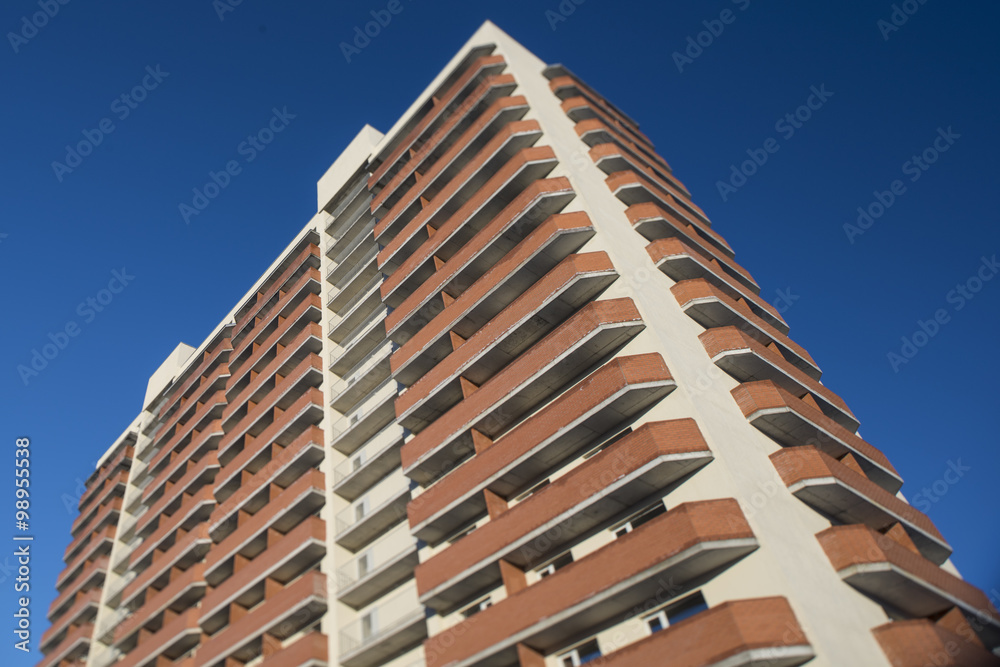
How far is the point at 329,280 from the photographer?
131 ft

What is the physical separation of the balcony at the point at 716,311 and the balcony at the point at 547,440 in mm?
4666

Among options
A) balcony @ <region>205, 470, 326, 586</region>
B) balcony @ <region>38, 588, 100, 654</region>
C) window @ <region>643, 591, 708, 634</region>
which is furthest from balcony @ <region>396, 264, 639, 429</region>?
balcony @ <region>38, 588, 100, 654</region>

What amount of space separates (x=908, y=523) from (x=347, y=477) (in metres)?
20.9

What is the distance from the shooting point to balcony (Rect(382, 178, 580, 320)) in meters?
26.1

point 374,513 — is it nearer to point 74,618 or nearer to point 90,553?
point 74,618

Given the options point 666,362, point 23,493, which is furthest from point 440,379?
point 23,493

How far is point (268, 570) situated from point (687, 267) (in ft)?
69.2

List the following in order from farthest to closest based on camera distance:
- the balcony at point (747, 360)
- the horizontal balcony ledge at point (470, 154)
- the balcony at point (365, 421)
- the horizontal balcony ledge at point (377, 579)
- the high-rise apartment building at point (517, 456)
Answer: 1. the horizontal balcony ledge at point (470, 154)
2. the balcony at point (365, 421)
3. the horizontal balcony ledge at point (377, 579)
4. the balcony at point (747, 360)
5. the high-rise apartment building at point (517, 456)

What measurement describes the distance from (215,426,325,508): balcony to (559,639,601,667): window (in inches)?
665

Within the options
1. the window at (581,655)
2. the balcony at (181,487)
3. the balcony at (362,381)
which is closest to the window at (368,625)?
the window at (581,655)

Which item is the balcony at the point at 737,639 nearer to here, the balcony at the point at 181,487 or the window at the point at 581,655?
the window at the point at 581,655

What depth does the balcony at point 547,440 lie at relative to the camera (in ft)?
64.5

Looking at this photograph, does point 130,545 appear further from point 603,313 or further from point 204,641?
point 603,313

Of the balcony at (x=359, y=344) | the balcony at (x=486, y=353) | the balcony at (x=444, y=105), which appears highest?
the balcony at (x=444, y=105)
